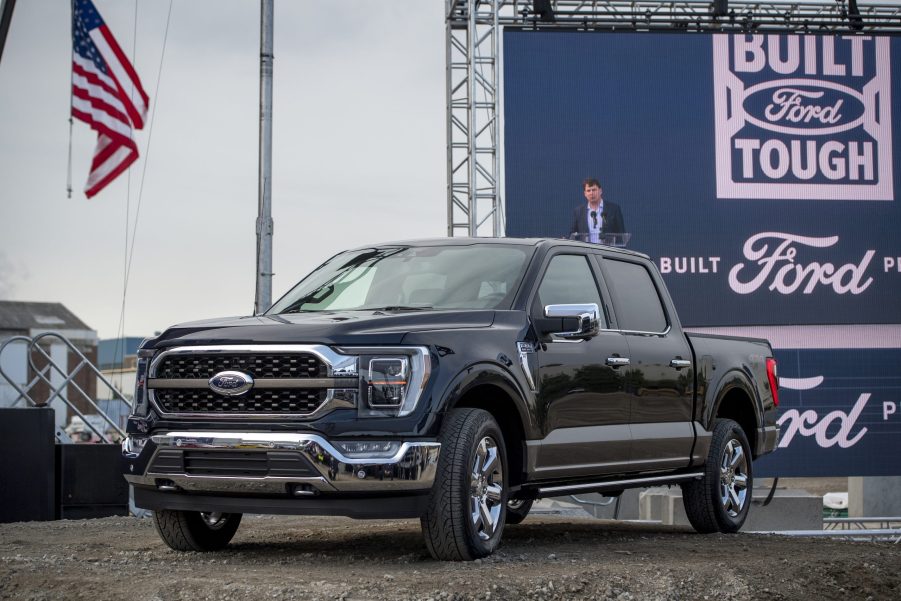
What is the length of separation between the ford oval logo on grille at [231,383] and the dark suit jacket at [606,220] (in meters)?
15.3

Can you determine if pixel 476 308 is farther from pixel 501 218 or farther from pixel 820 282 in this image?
pixel 820 282

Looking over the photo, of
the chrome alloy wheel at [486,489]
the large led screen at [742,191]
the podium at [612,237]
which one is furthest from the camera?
the large led screen at [742,191]

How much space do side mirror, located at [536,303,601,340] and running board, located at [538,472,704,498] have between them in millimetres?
918

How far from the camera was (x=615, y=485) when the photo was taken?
8750 millimetres

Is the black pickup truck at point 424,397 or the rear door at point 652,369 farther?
the rear door at point 652,369

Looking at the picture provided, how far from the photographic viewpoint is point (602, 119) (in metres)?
22.5

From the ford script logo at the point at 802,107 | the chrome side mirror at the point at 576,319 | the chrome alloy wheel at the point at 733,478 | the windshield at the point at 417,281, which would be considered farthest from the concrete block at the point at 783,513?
the chrome side mirror at the point at 576,319

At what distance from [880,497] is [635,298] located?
Answer: 2184 centimetres

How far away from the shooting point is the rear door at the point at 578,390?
26.1ft

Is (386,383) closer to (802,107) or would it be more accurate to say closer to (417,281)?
(417,281)

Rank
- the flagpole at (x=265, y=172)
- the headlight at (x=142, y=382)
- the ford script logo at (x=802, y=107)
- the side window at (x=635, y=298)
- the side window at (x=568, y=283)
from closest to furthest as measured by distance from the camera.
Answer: the headlight at (x=142, y=382) < the side window at (x=568, y=283) < the side window at (x=635, y=298) < the flagpole at (x=265, y=172) < the ford script logo at (x=802, y=107)

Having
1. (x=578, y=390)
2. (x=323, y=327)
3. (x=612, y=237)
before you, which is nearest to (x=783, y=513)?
(x=612, y=237)

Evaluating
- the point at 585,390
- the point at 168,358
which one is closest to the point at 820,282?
the point at 585,390

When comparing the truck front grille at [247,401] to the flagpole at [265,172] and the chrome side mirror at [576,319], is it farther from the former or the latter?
the flagpole at [265,172]
